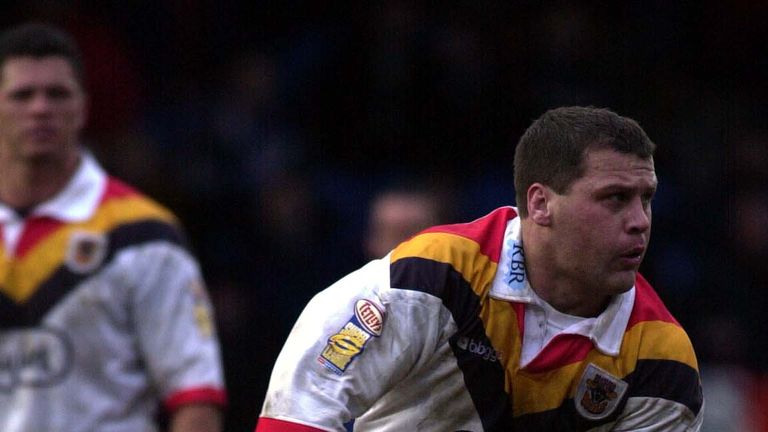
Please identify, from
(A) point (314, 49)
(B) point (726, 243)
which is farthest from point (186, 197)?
(B) point (726, 243)

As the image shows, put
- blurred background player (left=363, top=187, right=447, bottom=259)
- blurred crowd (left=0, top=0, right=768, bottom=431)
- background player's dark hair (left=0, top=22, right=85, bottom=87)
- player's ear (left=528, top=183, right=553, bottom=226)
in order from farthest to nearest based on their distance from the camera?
blurred crowd (left=0, top=0, right=768, bottom=431) → blurred background player (left=363, top=187, right=447, bottom=259) → background player's dark hair (left=0, top=22, right=85, bottom=87) → player's ear (left=528, top=183, right=553, bottom=226)

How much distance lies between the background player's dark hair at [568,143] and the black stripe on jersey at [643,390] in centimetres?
52

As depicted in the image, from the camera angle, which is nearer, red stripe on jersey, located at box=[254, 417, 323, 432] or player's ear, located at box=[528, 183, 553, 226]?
red stripe on jersey, located at box=[254, 417, 323, 432]

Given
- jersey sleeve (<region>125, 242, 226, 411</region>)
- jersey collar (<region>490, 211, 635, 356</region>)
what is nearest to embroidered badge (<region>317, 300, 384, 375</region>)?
jersey collar (<region>490, 211, 635, 356</region>)

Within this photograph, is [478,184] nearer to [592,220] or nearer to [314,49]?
[314,49]

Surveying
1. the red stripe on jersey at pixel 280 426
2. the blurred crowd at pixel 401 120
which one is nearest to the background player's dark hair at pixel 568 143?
the red stripe on jersey at pixel 280 426

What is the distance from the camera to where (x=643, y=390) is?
4215mm

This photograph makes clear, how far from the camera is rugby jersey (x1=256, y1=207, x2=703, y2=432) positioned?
3.97m

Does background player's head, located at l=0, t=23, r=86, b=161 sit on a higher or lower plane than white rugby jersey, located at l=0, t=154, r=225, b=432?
higher

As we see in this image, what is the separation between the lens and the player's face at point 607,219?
4.15 m

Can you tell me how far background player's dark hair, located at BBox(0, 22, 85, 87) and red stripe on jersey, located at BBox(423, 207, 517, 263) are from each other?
5.67ft

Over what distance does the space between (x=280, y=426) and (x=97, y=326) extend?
1.28 m

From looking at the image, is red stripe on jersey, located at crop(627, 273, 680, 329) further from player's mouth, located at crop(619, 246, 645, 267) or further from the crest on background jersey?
the crest on background jersey

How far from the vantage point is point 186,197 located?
8547 millimetres
